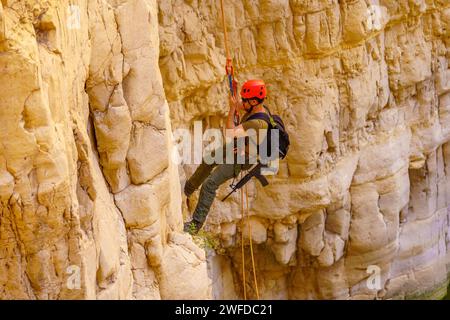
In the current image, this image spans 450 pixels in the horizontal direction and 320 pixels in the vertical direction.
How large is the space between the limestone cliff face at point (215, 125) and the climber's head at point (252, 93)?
84 centimetres

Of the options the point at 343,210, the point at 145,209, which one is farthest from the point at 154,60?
the point at 343,210

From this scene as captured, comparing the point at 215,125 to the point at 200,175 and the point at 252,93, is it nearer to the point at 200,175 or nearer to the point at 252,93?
the point at 200,175

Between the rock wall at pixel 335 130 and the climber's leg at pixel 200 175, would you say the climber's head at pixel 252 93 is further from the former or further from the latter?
the rock wall at pixel 335 130

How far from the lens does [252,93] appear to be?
834 centimetres

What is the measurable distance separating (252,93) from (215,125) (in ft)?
11.1

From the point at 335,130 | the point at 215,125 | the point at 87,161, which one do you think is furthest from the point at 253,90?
the point at 335,130

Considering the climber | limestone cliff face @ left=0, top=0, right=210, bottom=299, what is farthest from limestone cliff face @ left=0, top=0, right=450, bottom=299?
the climber

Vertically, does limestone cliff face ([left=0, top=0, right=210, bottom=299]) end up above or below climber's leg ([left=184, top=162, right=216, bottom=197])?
above

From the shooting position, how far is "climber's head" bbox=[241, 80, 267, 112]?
830cm

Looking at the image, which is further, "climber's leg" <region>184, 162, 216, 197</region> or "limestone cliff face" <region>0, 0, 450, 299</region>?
"climber's leg" <region>184, 162, 216, 197</region>

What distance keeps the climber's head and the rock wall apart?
2.29 metres

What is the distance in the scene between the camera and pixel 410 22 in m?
13.2

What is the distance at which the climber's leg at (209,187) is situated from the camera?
902cm

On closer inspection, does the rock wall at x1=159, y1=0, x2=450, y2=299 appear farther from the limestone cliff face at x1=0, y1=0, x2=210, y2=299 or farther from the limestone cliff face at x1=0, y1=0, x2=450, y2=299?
the limestone cliff face at x1=0, y1=0, x2=210, y2=299
